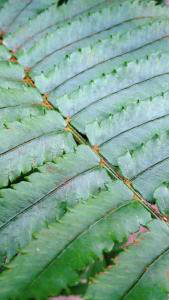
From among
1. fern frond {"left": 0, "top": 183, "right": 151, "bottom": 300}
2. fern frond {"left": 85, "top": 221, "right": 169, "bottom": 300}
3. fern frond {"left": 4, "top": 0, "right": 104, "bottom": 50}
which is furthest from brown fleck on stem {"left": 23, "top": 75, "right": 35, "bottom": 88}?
fern frond {"left": 85, "top": 221, "right": 169, "bottom": 300}

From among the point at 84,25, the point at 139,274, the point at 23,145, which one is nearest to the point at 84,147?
the point at 23,145

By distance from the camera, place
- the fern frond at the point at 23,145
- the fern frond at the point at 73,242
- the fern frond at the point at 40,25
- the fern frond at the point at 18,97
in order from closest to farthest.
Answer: the fern frond at the point at 73,242
the fern frond at the point at 23,145
the fern frond at the point at 18,97
the fern frond at the point at 40,25

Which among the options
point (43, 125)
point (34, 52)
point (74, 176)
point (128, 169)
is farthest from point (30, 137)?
point (34, 52)

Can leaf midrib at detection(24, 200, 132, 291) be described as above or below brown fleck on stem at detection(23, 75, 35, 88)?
below

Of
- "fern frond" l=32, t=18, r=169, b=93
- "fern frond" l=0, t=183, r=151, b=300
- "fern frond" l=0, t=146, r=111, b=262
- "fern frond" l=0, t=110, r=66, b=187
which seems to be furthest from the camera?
"fern frond" l=32, t=18, r=169, b=93

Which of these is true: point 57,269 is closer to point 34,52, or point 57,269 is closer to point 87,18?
point 34,52

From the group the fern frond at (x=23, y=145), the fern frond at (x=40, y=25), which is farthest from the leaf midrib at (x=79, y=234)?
the fern frond at (x=40, y=25)

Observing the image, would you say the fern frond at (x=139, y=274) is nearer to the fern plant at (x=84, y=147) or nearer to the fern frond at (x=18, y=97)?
the fern plant at (x=84, y=147)

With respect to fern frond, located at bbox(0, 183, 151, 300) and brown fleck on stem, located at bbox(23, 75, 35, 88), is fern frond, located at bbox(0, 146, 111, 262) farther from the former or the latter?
brown fleck on stem, located at bbox(23, 75, 35, 88)

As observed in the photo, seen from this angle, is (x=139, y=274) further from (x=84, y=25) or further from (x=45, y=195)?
(x=84, y=25)
